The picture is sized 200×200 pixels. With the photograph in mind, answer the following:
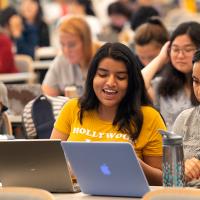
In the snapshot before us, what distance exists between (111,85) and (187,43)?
1476 mm

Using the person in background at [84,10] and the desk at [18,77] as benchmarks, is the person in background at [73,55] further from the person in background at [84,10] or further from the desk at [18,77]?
the person in background at [84,10]

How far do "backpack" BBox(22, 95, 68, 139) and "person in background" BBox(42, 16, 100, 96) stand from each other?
1173mm

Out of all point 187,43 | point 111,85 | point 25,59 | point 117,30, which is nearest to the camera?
point 111,85

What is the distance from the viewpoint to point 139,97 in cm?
490

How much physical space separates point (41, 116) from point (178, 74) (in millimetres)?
930

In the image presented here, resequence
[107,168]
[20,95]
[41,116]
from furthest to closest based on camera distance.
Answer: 1. [20,95]
2. [41,116]
3. [107,168]

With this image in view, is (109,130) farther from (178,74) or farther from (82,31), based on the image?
(82,31)

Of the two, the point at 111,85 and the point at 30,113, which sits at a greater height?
the point at 111,85

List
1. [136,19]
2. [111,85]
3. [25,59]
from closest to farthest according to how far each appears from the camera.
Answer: [111,85] < [136,19] < [25,59]

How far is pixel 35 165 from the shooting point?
4.31 m

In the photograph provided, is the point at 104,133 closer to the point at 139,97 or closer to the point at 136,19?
the point at 139,97

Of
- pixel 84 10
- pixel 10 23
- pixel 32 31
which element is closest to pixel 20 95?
pixel 10 23

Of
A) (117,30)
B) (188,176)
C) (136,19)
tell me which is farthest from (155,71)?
(117,30)

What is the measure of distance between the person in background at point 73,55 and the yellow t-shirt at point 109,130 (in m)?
2.55
